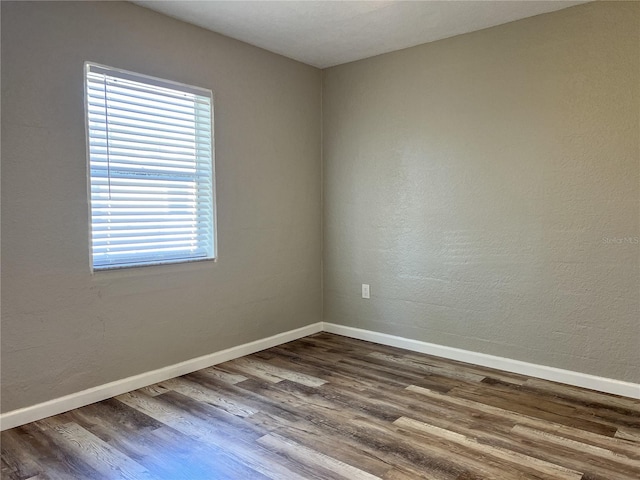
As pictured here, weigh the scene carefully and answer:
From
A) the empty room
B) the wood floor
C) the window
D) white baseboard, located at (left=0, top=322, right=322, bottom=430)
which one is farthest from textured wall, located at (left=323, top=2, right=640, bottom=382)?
the window

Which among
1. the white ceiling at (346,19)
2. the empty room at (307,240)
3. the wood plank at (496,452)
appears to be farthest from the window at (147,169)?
the wood plank at (496,452)

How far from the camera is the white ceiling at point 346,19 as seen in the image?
2.79 m

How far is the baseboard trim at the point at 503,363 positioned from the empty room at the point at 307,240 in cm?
2

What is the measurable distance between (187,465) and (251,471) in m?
0.30

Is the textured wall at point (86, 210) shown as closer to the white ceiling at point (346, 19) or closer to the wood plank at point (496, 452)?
the white ceiling at point (346, 19)

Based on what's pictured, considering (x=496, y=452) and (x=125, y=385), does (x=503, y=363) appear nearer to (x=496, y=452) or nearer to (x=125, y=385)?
(x=496, y=452)

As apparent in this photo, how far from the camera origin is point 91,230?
2627mm

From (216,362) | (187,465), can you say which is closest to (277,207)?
(216,362)

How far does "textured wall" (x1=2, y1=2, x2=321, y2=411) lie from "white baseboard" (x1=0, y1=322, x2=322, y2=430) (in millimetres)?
48

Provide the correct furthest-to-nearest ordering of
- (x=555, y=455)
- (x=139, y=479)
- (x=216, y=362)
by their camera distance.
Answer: (x=216, y=362) → (x=555, y=455) → (x=139, y=479)

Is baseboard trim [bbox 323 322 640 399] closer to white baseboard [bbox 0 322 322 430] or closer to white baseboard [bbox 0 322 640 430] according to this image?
white baseboard [bbox 0 322 640 430]

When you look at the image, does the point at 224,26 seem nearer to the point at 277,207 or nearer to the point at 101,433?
the point at 277,207

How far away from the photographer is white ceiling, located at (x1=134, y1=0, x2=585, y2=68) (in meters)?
2.79

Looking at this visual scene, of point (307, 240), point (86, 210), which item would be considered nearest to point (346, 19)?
point (307, 240)
